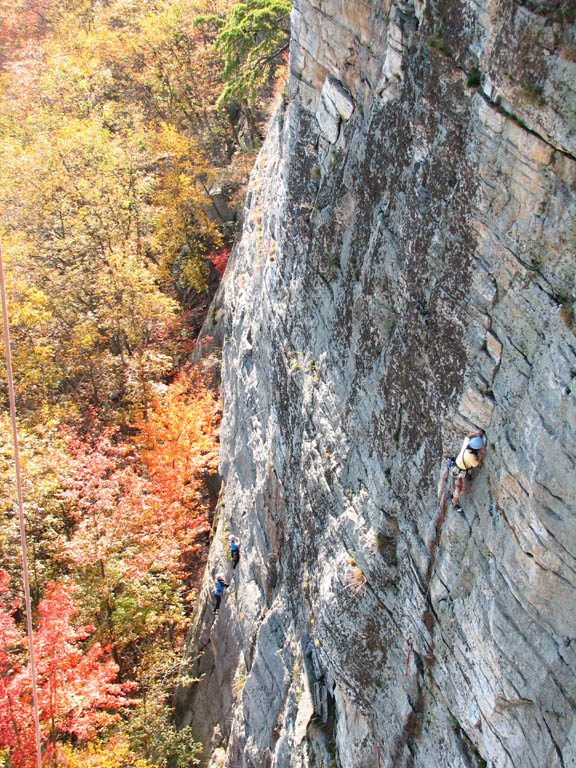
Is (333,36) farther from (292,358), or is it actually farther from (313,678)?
(313,678)

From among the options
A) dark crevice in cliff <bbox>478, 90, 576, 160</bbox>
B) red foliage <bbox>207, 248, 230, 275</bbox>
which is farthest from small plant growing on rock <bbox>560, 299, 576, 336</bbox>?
red foliage <bbox>207, 248, 230, 275</bbox>

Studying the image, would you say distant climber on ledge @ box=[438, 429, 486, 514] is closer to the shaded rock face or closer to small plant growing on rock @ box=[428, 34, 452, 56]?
the shaded rock face

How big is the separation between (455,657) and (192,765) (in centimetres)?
1199

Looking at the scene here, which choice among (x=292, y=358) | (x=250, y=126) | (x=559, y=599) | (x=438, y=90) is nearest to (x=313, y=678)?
(x=292, y=358)

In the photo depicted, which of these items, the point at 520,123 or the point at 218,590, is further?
the point at 218,590

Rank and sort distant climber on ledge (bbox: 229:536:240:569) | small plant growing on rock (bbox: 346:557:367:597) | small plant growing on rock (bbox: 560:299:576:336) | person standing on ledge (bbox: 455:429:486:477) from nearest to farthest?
small plant growing on rock (bbox: 560:299:576:336) → person standing on ledge (bbox: 455:429:486:477) → small plant growing on rock (bbox: 346:557:367:597) → distant climber on ledge (bbox: 229:536:240:569)

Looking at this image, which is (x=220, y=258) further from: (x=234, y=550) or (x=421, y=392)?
(x=421, y=392)

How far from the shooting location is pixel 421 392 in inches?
279

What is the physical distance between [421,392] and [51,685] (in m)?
10.7

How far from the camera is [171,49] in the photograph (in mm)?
30828

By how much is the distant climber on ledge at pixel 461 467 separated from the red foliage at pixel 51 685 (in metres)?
10.1

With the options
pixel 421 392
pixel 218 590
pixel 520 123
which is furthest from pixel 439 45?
pixel 218 590

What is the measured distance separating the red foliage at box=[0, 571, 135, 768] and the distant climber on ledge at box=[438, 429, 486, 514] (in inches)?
397

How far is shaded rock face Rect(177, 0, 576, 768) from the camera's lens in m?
5.26
